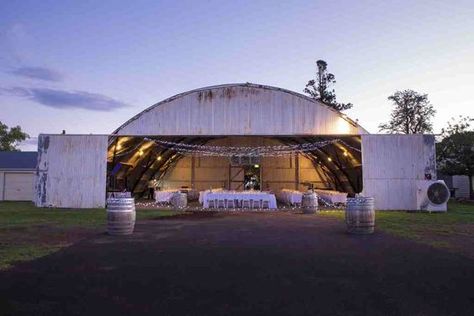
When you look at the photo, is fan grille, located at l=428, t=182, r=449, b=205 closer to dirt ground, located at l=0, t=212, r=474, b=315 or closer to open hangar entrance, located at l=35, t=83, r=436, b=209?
open hangar entrance, located at l=35, t=83, r=436, b=209

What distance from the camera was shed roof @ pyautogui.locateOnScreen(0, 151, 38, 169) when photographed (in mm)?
37000

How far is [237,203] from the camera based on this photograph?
24.7 meters

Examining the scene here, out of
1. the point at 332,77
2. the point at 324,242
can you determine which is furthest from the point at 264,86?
the point at 332,77

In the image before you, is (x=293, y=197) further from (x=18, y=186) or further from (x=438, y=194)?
(x=18, y=186)

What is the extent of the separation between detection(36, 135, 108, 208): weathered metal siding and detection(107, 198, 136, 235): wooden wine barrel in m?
11.6

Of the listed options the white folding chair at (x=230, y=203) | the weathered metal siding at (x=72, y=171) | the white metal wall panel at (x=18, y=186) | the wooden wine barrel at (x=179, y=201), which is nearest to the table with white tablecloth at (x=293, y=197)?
the white folding chair at (x=230, y=203)

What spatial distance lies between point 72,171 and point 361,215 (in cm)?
1665

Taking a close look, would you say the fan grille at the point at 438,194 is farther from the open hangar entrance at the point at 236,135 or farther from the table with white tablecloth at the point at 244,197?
the table with white tablecloth at the point at 244,197

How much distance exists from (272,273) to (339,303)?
6.29ft

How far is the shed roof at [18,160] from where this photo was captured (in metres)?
37.0

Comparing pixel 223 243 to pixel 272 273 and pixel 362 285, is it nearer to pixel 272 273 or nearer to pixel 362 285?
pixel 272 273

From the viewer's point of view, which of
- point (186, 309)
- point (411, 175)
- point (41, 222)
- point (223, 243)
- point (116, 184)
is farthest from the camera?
point (116, 184)

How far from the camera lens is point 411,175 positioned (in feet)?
76.0

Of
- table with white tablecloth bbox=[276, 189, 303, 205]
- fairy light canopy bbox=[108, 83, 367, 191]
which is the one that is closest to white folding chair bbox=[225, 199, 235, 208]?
fairy light canopy bbox=[108, 83, 367, 191]
